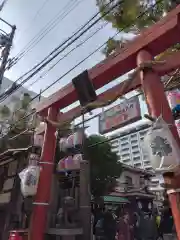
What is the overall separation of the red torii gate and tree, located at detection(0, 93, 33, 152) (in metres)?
6.07

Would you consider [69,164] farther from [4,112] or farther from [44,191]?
[4,112]

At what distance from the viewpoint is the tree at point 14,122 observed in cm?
1216

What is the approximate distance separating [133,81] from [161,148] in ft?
7.89

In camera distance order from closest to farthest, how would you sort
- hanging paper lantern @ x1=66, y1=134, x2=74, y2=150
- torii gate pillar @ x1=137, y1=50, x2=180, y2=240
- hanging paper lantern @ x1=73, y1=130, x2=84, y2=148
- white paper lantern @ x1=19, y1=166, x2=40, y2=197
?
torii gate pillar @ x1=137, y1=50, x2=180, y2=240 → white paper lantern @ x1=19, y1=166, x2=40, y2=197 → hanging paper lantern @ x1=73, y1=130, x2=84, y2=148 → hanging paper lantern @ x1=66, y1=134, x2=74, y2=150

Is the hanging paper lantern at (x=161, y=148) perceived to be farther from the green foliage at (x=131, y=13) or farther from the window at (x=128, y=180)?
the window at (x=128, y=180)

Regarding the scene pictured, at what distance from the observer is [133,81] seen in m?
5.10

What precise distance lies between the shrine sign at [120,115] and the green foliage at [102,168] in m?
12.4

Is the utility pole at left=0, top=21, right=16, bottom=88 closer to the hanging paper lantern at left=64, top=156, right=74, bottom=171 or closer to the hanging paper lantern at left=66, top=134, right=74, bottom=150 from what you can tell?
the hanging paper lantern at left=66, top=134, right=74, bottom=150

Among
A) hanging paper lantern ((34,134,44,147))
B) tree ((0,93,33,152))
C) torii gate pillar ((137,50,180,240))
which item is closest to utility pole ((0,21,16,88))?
tree ((0,93,33,152))

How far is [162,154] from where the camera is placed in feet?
9.89

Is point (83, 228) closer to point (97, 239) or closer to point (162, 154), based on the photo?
point (97, 239)

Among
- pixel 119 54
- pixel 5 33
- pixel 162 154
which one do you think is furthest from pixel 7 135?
pixel 162 154

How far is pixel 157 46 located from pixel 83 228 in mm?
4750

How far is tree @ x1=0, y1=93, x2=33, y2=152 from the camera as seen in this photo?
12.2 metres
